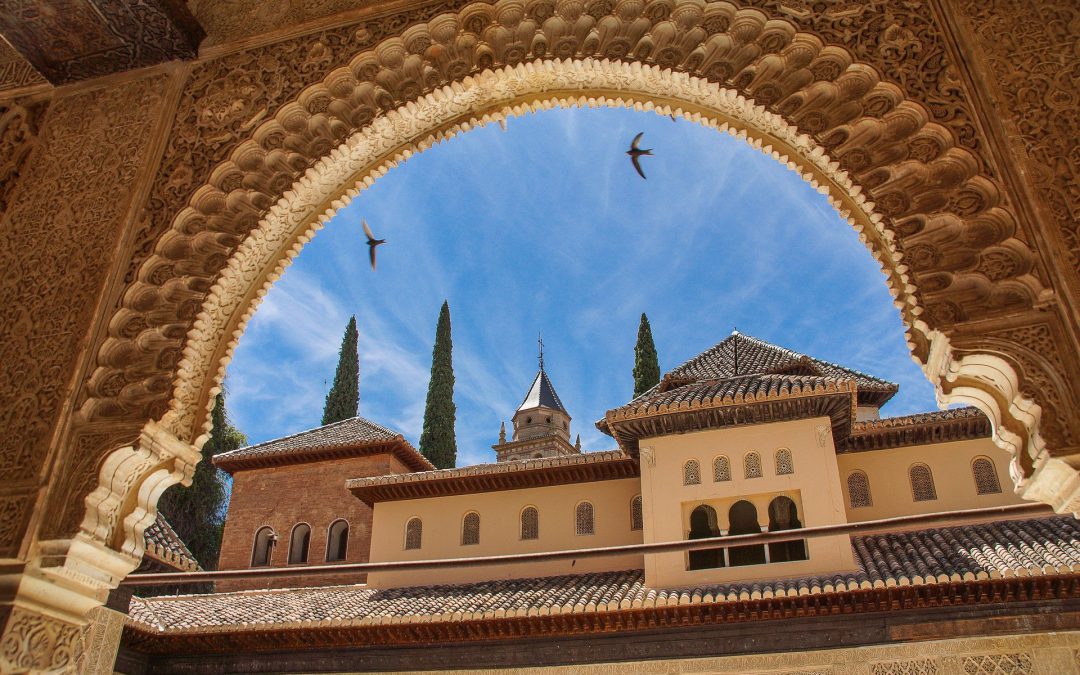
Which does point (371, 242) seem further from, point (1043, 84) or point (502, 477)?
point (502, 477)

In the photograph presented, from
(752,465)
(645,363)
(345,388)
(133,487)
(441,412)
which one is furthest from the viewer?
(345,388)

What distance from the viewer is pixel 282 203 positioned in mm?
3412

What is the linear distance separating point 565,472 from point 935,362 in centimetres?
1040

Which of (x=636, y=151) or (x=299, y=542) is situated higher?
(x=299, y=542)

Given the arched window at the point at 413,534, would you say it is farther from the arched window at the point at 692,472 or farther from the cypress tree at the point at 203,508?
the cypress tree at the point at 203,508

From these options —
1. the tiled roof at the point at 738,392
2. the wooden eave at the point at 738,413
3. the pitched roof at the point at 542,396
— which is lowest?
the wooden eave at the point at 738,413

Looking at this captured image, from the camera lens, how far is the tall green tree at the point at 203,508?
20.0 meters

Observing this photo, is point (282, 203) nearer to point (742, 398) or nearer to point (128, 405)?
point (128, 405)

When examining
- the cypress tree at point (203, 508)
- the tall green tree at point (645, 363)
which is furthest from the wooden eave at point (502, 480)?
the tall green tree at point (645, 363)

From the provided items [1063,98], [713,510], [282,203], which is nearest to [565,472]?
[713,510]

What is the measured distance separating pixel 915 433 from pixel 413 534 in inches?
294

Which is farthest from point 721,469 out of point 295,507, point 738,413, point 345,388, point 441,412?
point 345,388

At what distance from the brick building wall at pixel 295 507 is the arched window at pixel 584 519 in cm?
493

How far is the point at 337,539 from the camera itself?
16078mm
